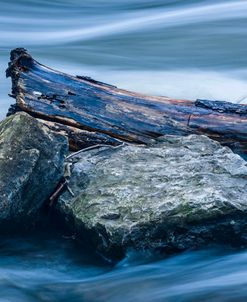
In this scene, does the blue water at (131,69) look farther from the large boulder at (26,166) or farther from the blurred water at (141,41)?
the large boulder at (26,166)

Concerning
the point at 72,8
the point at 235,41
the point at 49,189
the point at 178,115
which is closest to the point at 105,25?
the point at 72,8

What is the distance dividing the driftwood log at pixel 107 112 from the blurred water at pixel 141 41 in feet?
8.84

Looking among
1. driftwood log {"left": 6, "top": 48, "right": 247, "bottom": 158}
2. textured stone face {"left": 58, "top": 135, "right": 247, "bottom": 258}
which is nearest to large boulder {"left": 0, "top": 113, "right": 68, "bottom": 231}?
textured stone face {"left": 58, "top": 135, "right": 247, "bottom": 258}

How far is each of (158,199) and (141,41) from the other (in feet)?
26.6

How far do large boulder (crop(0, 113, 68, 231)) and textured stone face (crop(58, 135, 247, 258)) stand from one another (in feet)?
0.52

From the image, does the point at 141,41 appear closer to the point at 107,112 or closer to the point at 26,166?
the point at 107,112

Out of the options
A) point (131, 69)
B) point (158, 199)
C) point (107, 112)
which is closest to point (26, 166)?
point (158, 199)

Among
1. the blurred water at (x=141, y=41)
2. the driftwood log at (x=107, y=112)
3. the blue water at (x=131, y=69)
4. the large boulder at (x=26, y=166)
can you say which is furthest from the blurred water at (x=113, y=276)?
the blurred water at (x=141, y=41)

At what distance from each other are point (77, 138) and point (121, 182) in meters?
0.83

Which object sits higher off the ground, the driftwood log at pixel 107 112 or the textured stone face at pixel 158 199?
the driftwood log at pixel 107 112

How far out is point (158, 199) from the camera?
4.77 metres

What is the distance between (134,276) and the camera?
15.1 feet

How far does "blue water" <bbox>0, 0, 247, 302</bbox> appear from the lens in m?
4.47

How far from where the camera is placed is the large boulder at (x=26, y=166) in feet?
16.1
